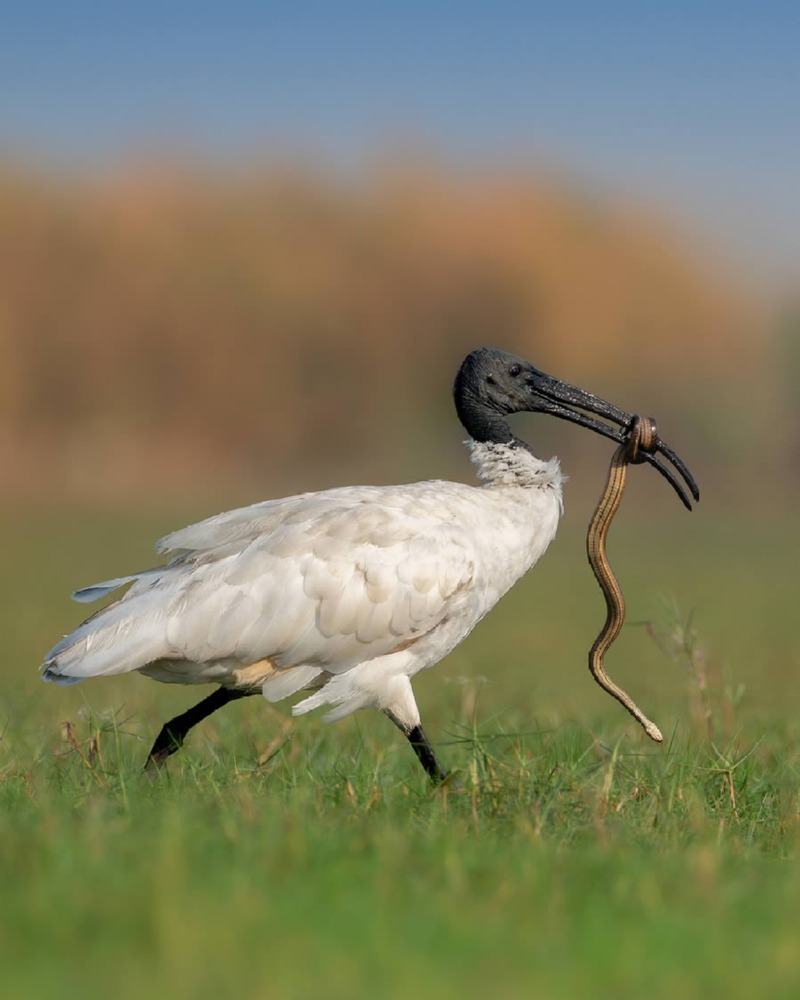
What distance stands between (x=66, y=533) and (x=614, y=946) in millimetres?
29086

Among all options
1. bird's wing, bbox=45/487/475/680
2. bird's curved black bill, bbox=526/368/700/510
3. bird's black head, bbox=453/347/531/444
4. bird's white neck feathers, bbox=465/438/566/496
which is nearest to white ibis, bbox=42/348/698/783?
bird's wing, bbox=45/487/475/680

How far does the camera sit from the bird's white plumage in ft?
19.4

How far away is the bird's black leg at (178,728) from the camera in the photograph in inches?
240

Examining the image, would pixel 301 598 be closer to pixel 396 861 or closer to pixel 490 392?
pixel 490 392

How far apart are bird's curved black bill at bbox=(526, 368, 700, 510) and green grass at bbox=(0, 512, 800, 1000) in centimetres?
67

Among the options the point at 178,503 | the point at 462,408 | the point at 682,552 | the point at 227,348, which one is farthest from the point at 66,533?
the point at 462,408

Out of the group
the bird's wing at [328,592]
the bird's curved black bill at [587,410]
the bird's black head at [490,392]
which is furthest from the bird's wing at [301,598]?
the bird's curved black bill at [587,410]

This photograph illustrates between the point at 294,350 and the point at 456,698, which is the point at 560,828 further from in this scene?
the point at 294,350

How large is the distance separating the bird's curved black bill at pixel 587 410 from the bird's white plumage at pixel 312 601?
0.76 m

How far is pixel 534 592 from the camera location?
924 inches

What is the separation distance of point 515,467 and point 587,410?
0.43 metres

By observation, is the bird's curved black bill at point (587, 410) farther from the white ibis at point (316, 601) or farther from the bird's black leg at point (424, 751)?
the bird's black leg at point (424, 751)

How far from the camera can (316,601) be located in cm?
594

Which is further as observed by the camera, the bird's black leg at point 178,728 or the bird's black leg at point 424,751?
the bird's black leg at point 178,728
